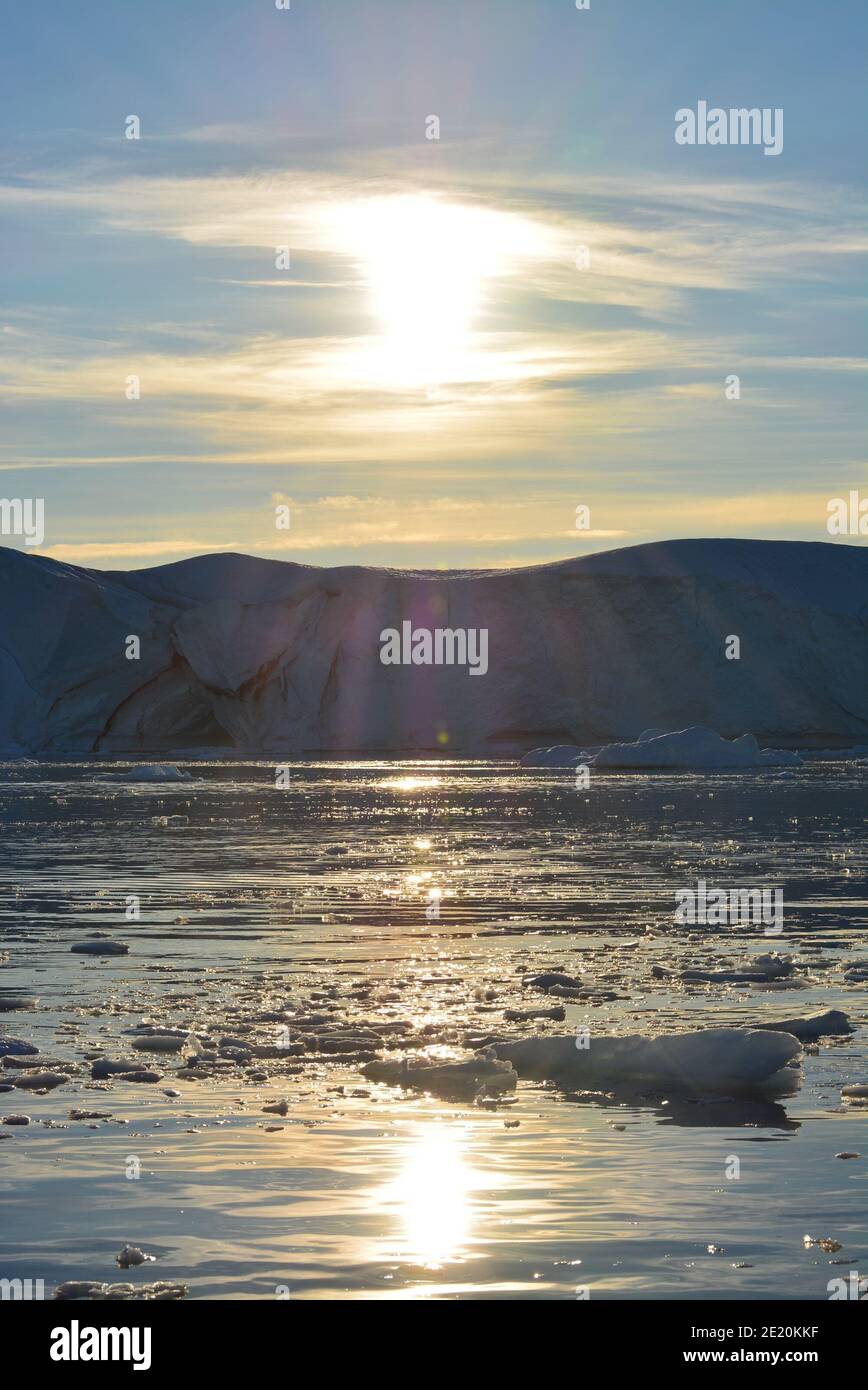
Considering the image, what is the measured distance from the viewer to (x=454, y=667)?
180ft

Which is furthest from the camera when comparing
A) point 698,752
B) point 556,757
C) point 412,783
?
point 556,757

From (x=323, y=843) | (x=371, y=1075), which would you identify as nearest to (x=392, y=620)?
(x=323, y=843)

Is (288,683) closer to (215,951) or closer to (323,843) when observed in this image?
(323,843)

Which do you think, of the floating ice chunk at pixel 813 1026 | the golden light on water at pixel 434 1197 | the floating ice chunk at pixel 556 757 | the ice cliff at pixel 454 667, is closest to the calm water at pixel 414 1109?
the golden light on water at pixel 434 1197

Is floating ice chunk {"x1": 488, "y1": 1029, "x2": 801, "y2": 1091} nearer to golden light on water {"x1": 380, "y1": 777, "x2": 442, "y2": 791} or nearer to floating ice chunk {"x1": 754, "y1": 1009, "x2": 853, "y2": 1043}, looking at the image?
floating ice chunk {"x1": 754, "y1": 1009, "x2": 853, "y2": 1043}

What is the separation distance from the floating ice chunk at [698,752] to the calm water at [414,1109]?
26304 millimetres

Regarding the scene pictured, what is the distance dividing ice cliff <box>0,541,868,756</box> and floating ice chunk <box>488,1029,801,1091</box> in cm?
4695

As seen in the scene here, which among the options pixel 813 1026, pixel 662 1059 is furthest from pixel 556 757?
pixel 662 1059

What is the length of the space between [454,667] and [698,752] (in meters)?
11.4

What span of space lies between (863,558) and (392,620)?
62.3 feet

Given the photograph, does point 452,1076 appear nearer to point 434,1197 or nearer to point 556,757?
point 434,1197

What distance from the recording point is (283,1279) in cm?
440

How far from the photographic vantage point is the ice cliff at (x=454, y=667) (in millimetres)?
54344

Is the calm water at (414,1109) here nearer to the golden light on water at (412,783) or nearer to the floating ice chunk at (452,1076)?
the floating ice chunk at (452,1076)
